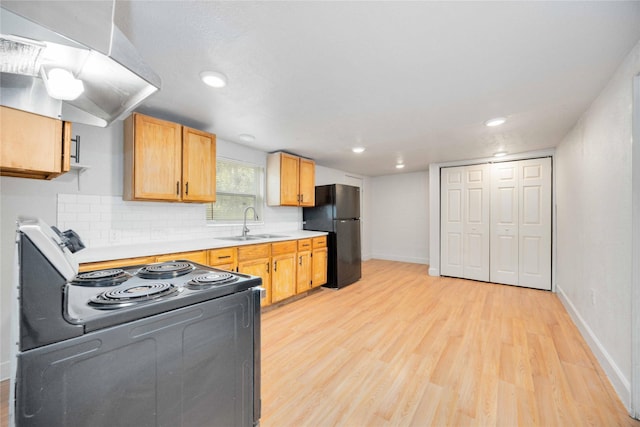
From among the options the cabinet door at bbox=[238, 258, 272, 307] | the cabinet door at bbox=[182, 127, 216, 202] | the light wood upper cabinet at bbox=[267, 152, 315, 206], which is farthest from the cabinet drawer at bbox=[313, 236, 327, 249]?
the cabinet door at bbox=[182, 127, 216, 202]

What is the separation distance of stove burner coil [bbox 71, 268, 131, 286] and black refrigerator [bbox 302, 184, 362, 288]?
125 inches

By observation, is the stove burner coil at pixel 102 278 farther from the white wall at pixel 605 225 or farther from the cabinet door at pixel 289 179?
the white wall at pixel 605 225

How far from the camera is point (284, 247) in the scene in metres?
3.38

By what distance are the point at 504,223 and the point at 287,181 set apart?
366 centimetres

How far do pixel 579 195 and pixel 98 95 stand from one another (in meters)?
4.04

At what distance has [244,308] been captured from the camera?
1129mm

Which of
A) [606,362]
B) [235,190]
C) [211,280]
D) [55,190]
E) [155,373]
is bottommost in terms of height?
[606,362]

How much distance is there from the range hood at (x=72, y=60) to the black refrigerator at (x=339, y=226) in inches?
124

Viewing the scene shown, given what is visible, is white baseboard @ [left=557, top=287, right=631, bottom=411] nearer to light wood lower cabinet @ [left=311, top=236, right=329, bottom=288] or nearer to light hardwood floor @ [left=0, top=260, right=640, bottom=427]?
light hardwood floor @ [left=0, top=260, right=640, bottom=427]

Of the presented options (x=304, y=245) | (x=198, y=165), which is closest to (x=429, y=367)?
(x=304, y=245)

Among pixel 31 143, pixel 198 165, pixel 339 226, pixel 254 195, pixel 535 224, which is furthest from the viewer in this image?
pixel 339 226

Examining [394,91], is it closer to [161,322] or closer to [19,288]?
[161,322]

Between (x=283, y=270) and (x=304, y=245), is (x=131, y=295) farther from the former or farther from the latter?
(x=304, y=245)

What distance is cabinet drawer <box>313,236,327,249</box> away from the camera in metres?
3.92
